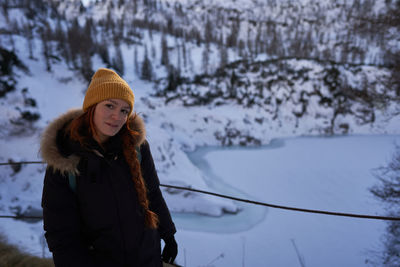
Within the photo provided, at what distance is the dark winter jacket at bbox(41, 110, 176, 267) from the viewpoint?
101cm

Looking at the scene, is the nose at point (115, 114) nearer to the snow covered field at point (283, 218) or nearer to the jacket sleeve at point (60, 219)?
the jacket sleeve at point (60, 219)

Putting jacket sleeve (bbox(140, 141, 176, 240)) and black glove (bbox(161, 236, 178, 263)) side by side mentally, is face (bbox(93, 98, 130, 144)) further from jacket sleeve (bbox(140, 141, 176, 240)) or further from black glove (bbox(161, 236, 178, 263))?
black glove (bbox(161, 236, 178, 263))

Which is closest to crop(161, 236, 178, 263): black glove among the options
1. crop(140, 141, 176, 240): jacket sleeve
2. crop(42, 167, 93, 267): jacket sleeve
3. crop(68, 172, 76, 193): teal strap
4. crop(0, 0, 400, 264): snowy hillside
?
crop(140, 141, 176, 240): jacket sleeve

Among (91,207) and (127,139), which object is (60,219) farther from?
(127,139)

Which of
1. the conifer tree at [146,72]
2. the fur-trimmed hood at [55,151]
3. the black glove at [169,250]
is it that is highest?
the fur-trimmed hood at [55,151]

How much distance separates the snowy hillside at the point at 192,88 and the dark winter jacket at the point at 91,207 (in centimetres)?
40

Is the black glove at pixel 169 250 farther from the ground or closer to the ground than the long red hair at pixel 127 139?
closer to the ground

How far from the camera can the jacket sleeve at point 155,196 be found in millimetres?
1430

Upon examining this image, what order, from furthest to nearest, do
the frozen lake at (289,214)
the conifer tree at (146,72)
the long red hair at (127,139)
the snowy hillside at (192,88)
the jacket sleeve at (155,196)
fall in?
1. the conifer tree at (146,72)
2. the snowy hillside at (192,88)
3. the frozen lake at (289,214)
4. the jacket sleeve at (155,196)
5. the long red hair at (127,139)

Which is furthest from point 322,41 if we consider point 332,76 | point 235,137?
point 235,137

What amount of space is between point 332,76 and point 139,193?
109 feet

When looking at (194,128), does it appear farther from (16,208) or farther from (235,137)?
(16,208)

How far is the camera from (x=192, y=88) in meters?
26.0

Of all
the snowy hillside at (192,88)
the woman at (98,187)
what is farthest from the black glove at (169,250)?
the snowy hillside at (192,88)
